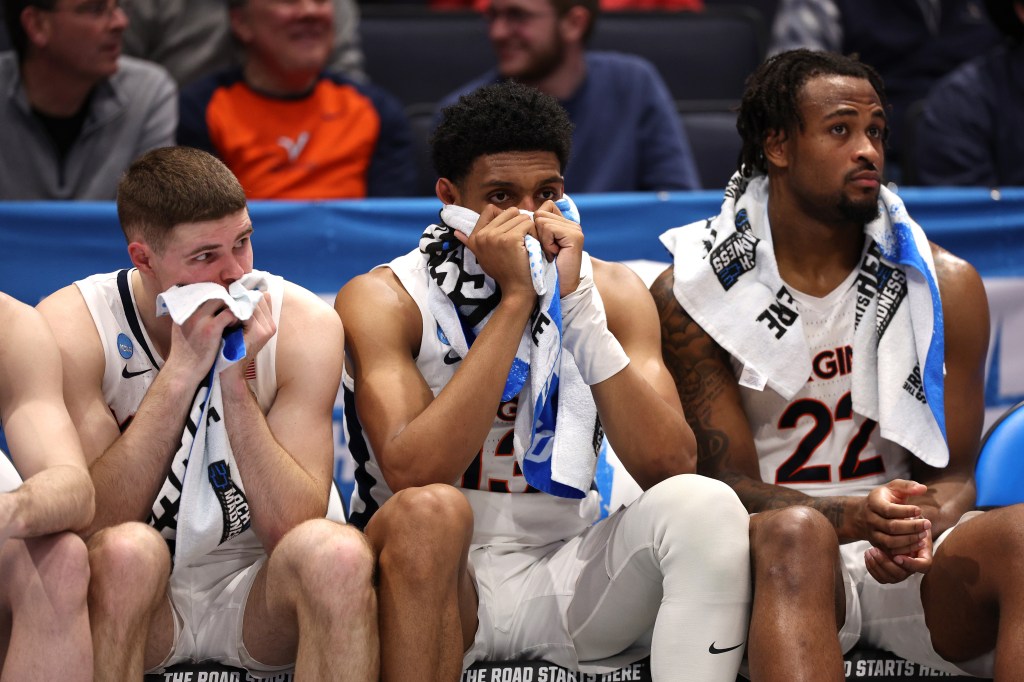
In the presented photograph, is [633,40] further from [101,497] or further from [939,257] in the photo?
[101,497]

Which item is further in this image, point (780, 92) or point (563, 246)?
point (780, 92)

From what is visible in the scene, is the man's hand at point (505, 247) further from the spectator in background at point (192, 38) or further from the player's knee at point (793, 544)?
the spectator in background at point (192, 38)

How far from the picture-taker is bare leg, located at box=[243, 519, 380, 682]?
2623 millimetres

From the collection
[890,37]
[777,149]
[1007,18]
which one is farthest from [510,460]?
[890,37]

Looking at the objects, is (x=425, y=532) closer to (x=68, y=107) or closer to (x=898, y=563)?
(x=898, y=563)

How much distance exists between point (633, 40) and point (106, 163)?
7.77ft

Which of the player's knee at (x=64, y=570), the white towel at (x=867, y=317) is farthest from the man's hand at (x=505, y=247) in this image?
the player's knee at (x=64, y=570)

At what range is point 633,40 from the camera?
588 cm

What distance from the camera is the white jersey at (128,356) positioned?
119 inches

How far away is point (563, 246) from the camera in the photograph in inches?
122

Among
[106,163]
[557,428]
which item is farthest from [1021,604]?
[106,163]

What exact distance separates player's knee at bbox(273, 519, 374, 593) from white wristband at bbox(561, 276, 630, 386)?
678 mm

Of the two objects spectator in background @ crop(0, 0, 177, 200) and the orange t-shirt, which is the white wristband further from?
spectator in background @ crop(0, 0, 177, 200)

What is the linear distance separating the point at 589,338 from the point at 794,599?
73 cm
